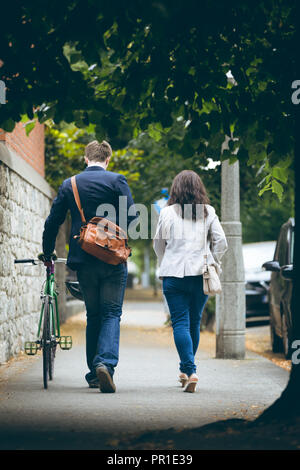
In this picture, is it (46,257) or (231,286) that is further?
(231,286)

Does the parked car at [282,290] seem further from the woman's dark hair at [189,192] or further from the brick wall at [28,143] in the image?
the brick wall at [28,143]

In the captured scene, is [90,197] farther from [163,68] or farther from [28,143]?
[28,143]

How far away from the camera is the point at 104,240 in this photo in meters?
6.78

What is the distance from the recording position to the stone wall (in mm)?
8805

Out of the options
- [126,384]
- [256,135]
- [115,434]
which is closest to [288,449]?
[115,434]

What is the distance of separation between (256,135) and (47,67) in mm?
1520

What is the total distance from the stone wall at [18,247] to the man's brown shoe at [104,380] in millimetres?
2128

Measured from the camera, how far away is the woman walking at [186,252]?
720cm

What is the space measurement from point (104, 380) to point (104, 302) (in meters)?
0.64

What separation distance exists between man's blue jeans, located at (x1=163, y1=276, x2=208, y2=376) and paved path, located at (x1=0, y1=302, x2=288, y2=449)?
13.8 inches

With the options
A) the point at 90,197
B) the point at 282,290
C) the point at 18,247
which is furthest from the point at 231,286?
the point at 90,197

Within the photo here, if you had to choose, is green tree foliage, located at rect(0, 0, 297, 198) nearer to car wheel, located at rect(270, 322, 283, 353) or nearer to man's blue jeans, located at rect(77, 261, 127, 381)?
man's blue jeans, located at rect(77, 261, 127, 381)

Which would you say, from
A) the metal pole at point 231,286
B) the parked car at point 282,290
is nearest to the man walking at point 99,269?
the metal pole at point 231,286
